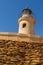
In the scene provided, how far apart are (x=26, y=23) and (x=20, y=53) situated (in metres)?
6.19

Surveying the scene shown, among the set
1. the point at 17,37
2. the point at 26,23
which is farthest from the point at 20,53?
the point at 26,23

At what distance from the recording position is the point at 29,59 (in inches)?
405

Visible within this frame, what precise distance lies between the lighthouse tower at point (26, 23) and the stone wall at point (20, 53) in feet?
16.4

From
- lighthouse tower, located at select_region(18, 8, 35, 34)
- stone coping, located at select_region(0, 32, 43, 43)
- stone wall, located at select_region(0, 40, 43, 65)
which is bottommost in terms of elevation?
stone wall, located at select_region(0, 40, 43, 65)

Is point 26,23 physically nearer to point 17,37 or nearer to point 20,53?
point 17,37

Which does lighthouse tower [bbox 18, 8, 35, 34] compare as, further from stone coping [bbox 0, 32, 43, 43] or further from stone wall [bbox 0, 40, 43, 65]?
stone wall [bbox 0, 40, 43, 65]

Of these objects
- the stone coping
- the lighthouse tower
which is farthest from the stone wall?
the lighthouse tower

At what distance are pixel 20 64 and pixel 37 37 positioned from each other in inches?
88.7

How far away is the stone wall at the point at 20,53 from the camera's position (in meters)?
10.1

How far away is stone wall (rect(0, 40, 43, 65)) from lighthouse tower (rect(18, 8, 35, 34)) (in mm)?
4992

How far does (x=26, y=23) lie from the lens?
16.3 metres

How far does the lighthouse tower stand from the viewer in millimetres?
15891

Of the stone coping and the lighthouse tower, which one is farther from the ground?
the lighthouse tower

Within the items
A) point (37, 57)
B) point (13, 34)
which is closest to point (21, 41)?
point (13, 34)
